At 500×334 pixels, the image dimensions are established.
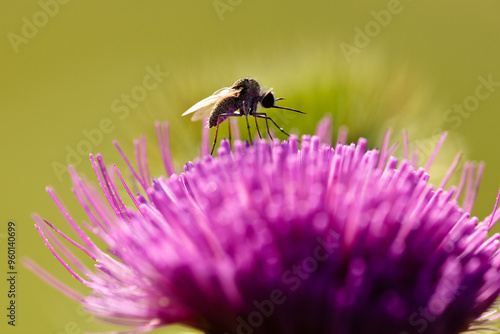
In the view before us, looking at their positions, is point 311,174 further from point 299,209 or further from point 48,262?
point 48,262

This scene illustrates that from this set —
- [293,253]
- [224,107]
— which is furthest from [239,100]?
[293,253]

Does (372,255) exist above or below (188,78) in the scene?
below

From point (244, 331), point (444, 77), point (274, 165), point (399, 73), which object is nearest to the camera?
point (244, 331)

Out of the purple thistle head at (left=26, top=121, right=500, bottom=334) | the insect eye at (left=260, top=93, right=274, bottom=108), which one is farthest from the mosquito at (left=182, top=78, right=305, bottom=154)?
the purple thistle head at (left=26, top=121, right=500, bottom=334)

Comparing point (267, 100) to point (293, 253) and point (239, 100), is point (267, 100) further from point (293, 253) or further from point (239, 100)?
point (293, 253)

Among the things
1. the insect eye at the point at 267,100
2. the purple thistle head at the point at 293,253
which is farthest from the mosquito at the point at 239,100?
the purple thistle head at the point at 293,253

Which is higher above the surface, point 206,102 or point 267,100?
point 206,102

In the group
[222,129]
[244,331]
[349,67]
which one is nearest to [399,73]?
[349,67]

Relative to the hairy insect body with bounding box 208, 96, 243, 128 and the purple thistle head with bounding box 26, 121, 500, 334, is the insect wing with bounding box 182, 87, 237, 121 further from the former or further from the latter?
the purple thistle head with bounding box 26, 121, 500, 334
